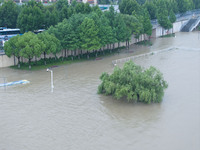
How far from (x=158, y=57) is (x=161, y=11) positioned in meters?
18.7

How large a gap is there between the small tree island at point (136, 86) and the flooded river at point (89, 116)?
67 cm

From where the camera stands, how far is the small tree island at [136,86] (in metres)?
23.9

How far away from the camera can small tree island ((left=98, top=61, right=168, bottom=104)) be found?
2389 cm

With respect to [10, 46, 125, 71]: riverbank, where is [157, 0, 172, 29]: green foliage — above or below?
above

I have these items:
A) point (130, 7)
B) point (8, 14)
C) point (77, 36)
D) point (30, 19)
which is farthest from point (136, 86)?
point (130, 7)

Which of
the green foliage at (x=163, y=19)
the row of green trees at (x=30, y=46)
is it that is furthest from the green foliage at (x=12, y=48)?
the green foliage at (x=163, y=19)

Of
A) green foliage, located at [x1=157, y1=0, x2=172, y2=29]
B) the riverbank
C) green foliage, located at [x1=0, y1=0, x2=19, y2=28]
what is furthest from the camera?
green foliage, located at [x1=157, y1=0, x2=172, y2=29]

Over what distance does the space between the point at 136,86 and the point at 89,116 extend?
169 inches

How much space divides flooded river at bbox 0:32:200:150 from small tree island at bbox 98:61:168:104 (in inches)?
26.5

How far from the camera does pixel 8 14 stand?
45906mm

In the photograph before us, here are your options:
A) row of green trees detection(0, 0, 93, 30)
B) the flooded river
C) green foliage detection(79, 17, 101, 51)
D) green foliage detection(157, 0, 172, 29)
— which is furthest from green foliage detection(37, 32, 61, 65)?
green foliage detection(157, 0, 172, 29)

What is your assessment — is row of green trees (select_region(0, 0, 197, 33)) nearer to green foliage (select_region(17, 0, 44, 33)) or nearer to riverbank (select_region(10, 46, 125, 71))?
green foliage (select_region(17, 0, 44, 33))

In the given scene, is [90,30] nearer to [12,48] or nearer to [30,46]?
[30,46]

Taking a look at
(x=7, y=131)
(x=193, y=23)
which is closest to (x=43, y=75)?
(x=7, y=131)
